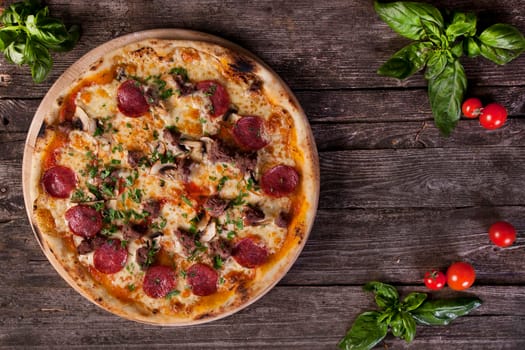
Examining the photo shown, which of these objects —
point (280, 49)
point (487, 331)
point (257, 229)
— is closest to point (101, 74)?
point (280, 49)

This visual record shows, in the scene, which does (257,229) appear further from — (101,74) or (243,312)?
(101,74)

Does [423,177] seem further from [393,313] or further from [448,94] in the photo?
[393,313]

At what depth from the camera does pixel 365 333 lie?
11.3 ft

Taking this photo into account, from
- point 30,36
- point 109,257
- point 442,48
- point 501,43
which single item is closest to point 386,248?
point 442,48

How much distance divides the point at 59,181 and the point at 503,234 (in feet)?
9.17

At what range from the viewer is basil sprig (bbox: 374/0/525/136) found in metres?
2.99

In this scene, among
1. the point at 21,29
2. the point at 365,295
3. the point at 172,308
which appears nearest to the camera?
the point at 21,29

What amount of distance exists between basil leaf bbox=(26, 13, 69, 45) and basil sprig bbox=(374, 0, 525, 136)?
1.86m

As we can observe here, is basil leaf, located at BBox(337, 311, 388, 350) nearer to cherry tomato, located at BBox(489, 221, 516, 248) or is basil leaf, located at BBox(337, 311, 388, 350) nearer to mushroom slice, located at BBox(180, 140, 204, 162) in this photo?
cherry tomato, located at BBox(489, 221, 516, 248)

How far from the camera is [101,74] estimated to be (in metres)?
3.03

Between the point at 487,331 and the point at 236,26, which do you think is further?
the point at 487,331

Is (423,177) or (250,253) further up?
(423,177)

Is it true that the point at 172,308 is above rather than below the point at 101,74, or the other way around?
below

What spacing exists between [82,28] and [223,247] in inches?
65.0
